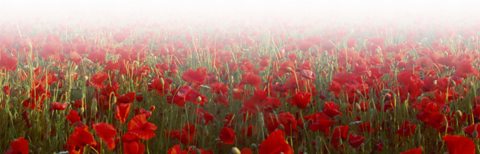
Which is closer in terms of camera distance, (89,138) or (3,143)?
(89,138)

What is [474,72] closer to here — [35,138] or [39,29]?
[35,138]

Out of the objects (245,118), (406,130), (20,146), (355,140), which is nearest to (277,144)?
(355,140)

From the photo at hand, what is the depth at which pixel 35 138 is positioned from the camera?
8.43ft

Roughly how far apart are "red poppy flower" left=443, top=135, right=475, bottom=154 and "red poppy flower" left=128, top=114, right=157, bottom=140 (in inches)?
34.6

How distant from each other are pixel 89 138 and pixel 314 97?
1769 millimetres

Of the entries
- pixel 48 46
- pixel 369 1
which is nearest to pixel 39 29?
pixel 48 46

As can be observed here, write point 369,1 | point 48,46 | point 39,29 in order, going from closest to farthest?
point 48,46 < point 39,29 < point 369,1

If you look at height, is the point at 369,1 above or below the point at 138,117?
below

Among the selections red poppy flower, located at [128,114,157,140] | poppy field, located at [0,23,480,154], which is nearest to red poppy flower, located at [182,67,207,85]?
poppy field, located at [0,23,480,154]

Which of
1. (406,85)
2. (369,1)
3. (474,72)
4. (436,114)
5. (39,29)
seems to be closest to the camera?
(436,114)

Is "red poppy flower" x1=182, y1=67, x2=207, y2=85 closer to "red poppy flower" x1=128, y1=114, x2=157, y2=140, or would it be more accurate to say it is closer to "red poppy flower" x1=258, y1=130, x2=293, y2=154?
"red poppy flower" x1=128, y1=114, x2=157, y2=140

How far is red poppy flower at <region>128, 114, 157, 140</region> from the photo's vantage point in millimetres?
1984

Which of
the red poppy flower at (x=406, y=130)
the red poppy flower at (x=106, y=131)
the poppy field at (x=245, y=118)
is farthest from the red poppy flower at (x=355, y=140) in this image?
the red poppy flower at (x=106, y=131)

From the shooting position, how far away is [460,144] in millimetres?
1597
